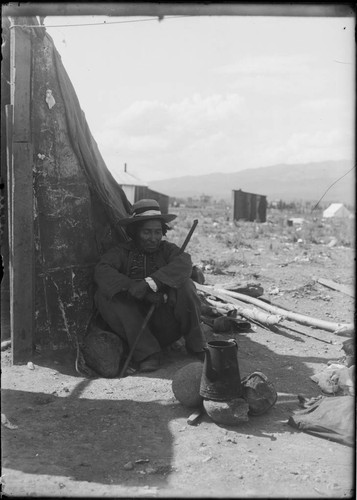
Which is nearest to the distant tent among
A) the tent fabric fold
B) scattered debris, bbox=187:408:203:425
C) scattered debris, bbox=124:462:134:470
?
the tent fabric fold

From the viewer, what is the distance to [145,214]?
602 cm

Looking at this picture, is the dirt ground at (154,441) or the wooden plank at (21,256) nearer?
the dirt ground at (154,441)

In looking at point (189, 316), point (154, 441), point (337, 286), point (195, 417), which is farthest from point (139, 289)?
point (337, 286)

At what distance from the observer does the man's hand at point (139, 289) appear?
219 inches

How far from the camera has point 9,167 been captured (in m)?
5.43

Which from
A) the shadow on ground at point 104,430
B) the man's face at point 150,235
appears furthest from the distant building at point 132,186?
the shadow on ground at point 104,430

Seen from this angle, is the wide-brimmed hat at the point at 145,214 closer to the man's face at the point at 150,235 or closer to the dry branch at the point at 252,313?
the man's face at the point at 150,235

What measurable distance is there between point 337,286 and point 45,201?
6.27 metres

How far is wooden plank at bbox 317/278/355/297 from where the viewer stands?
9836 mm

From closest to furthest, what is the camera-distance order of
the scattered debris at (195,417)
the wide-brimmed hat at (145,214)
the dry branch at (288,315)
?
the scattered debris at (195,417) → the wide-brimmed hat at (145,214) → the dry branch at (288,315)

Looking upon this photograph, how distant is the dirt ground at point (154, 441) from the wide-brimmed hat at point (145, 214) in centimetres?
146

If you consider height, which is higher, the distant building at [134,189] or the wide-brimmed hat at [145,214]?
the distant building at [134,189]

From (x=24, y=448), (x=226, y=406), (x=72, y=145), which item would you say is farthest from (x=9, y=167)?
(x=226, y=406)

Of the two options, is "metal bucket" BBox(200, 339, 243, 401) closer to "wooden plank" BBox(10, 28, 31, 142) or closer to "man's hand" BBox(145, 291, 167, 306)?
"man's hand" BBox(145, 291, 167, 306)
